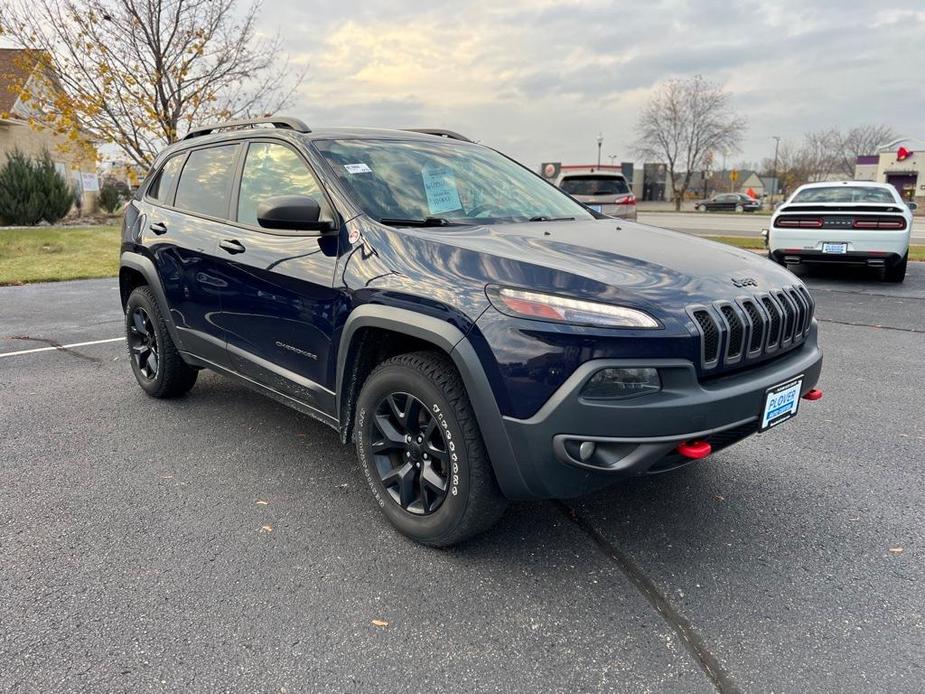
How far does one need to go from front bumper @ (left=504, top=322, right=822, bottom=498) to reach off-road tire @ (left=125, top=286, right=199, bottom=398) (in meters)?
2.96

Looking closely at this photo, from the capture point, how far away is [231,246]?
11.9 ft

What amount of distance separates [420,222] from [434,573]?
1.51 meters

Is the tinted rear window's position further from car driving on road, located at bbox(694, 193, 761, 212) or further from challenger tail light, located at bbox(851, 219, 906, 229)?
car driving on road, located at bbox(694, 193, 761, 212)

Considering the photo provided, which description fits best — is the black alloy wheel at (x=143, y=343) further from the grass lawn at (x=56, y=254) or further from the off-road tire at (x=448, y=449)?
the grass lawn at (x=56, y=254)

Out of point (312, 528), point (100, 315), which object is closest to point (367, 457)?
point (312, 528)

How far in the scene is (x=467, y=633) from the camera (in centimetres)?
233

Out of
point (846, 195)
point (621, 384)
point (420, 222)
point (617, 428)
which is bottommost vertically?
point (617, 428)

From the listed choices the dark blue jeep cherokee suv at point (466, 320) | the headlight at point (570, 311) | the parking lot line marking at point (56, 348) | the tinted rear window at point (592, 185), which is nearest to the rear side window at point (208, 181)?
the dark blue jeep cherokee suv at point (466, 320)

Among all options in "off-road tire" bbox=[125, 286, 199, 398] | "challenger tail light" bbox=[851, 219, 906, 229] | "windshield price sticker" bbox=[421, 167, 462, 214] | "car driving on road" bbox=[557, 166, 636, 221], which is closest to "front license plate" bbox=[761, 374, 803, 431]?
"windshield price sticker" bbox=[421, 167, 462, 214]

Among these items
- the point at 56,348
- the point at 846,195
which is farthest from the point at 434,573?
the point at 846,195

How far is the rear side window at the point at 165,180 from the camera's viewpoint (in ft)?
14.8

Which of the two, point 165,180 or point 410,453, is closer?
point 410,453

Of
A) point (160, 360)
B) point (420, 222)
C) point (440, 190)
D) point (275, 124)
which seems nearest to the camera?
point (420, 222)

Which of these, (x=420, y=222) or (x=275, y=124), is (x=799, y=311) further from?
(x=275, y=124)
